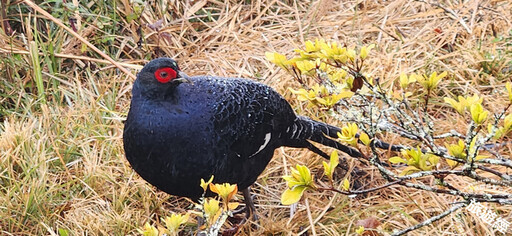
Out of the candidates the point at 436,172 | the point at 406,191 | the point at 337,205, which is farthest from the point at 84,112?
the point at 436,172

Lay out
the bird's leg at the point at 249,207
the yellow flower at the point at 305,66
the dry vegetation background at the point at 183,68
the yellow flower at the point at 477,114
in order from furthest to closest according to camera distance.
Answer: the bird's leg at the point at 249,207, the dry vegetation background at the point at 183,68, the yellow flower at the point at 305,66, the yellow flower at the point at 477,114

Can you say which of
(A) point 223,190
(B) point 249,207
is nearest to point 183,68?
(B) point 249,207

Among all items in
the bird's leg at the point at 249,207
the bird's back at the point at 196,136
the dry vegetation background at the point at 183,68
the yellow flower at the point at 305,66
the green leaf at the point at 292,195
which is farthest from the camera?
the bird's leg at the point at 249,207

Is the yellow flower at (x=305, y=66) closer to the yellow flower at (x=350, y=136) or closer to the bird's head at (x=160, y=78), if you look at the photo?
the yellow flower at (x=350, y=136)

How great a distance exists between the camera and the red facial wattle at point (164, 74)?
124 inches

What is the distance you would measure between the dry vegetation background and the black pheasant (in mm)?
499

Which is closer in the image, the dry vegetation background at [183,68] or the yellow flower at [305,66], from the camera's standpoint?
the yellow flower at [305,66]

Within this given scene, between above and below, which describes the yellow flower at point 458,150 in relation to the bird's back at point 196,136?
above

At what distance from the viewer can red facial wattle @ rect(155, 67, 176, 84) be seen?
3139 mm

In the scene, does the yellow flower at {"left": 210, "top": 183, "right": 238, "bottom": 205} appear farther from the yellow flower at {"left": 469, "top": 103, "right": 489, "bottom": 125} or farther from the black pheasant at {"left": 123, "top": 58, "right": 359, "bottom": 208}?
the black pheasant at {"left": 123, "top": 58, "right": 359, "bottom": 208}

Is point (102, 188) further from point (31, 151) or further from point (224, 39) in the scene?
point (224, 39)

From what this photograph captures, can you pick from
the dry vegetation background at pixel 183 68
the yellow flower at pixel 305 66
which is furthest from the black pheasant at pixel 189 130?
the yellow flower at pixel 305 66

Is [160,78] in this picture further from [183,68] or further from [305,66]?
[183,68]

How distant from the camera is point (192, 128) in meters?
3.17
